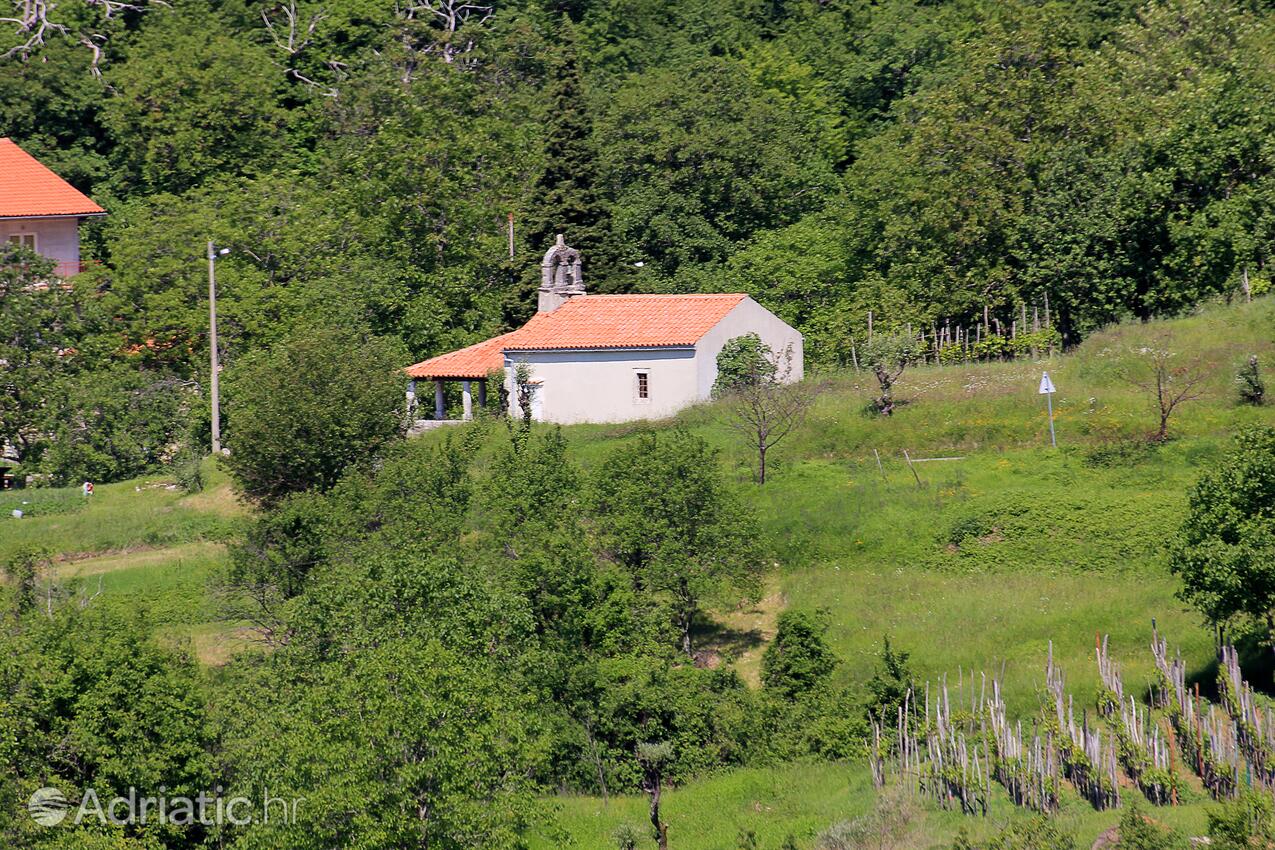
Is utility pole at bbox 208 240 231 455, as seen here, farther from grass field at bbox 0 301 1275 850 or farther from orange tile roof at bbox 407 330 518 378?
→ orange tile roof at bbox 407 330 518 378

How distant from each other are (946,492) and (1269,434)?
11.4 metres

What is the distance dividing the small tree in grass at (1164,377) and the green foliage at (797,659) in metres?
12.2

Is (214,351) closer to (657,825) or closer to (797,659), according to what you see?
(797,659)

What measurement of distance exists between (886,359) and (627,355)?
372 inches

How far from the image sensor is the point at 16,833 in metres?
31.0

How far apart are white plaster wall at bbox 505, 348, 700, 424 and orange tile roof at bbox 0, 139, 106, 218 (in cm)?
2791

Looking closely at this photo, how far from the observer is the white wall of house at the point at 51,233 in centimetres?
7338

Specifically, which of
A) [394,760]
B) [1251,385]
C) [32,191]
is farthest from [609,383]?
[32,191]

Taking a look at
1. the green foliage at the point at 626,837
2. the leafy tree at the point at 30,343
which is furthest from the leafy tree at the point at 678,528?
the leafy tree at the point at 30,343

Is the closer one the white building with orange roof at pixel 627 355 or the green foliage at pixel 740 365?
the green foliage at pixel 740 365

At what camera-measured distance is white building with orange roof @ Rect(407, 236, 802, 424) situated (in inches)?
2148

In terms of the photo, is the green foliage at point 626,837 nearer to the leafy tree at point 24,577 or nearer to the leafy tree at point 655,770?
the leafy tree at point 655,770

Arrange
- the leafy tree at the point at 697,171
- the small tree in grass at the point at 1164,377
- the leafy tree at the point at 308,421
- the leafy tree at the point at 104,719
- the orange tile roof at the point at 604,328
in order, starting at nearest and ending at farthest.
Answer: the leafy tree at the point at 104,719
the small tree in grass at the point at 1164,377
the leafy tree at the point at 308,421
the orange tile roof at the point at 604,328
the leafy tree at the point at 697,171

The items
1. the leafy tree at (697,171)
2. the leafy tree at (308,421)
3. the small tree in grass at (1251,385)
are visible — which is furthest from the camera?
the leafy tree at (697,171)
